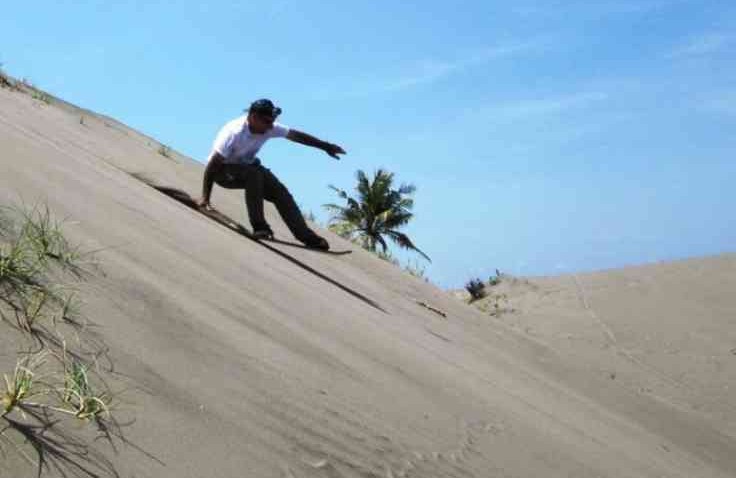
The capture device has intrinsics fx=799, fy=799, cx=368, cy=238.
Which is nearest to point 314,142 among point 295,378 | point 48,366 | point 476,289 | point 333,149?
point 333,149

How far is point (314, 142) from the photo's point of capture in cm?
581

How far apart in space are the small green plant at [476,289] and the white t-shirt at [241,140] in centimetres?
1456

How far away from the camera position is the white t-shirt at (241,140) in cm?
598

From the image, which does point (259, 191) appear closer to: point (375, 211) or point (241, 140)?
point (241, 140)

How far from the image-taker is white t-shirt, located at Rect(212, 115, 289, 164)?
598 centimetres

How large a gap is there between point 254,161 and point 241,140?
21cm

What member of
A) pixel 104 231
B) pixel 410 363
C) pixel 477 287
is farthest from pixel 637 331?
pixel 104 231

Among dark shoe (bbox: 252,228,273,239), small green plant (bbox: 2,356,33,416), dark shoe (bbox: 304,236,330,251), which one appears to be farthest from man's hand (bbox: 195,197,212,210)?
small green plant (bbox: 2,356,33,416)

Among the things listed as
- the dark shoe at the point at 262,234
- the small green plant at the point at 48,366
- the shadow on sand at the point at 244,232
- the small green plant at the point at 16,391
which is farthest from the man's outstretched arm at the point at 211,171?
the small green plant at the point at 16,391

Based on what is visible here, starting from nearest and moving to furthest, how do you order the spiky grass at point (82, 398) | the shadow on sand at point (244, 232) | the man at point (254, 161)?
the spiky grass at point (82, 398)
the shadow on sand at point (244, 232)
the man at point (254, 161)

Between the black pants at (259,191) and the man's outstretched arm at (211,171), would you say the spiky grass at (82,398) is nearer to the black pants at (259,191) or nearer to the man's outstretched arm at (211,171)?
the black pants at (259,191)

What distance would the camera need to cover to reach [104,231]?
107 inches

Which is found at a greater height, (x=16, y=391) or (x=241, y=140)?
(x=241, y=140)

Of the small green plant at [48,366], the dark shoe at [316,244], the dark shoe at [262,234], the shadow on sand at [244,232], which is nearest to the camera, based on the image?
the small green plant at [48,366]
